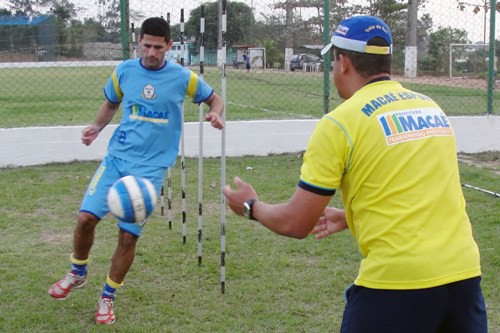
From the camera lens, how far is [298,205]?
2672 millimetres

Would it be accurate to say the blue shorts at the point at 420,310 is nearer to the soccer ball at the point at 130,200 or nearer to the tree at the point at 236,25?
the soccer ball at the point at 130,200

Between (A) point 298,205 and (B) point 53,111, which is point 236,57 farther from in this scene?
(A) point 298,205

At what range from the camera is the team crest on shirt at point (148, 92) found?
5.17 metres

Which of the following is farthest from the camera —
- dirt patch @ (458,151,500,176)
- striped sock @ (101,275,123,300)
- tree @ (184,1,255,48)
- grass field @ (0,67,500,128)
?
grass field @ (0,67,500,128)

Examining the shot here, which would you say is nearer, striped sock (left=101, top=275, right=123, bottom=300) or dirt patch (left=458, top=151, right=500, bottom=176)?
striped sock (left=101, top=275, right=123, bottom=300)

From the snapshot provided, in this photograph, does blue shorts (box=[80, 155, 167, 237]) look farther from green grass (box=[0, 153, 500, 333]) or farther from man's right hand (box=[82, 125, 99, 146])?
green grass (box=[0, 153, 500, 333])

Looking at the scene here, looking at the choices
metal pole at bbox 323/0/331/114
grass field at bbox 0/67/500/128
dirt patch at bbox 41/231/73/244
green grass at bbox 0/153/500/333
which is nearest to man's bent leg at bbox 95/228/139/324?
green grass at bbox 0/153/500/333

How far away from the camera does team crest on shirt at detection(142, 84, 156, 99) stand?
5.17m

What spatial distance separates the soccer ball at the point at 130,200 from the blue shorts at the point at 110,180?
64cm

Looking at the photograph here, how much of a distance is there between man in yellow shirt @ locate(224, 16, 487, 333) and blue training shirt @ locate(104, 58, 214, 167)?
2556mm

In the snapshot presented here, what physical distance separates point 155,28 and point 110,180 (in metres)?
1.21

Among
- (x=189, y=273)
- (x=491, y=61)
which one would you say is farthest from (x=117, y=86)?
(x=491, y=61)

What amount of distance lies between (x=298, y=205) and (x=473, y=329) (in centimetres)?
85

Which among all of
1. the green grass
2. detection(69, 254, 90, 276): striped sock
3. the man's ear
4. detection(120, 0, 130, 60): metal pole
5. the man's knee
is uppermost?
detection(120, 0, 130, 60): metal pole
